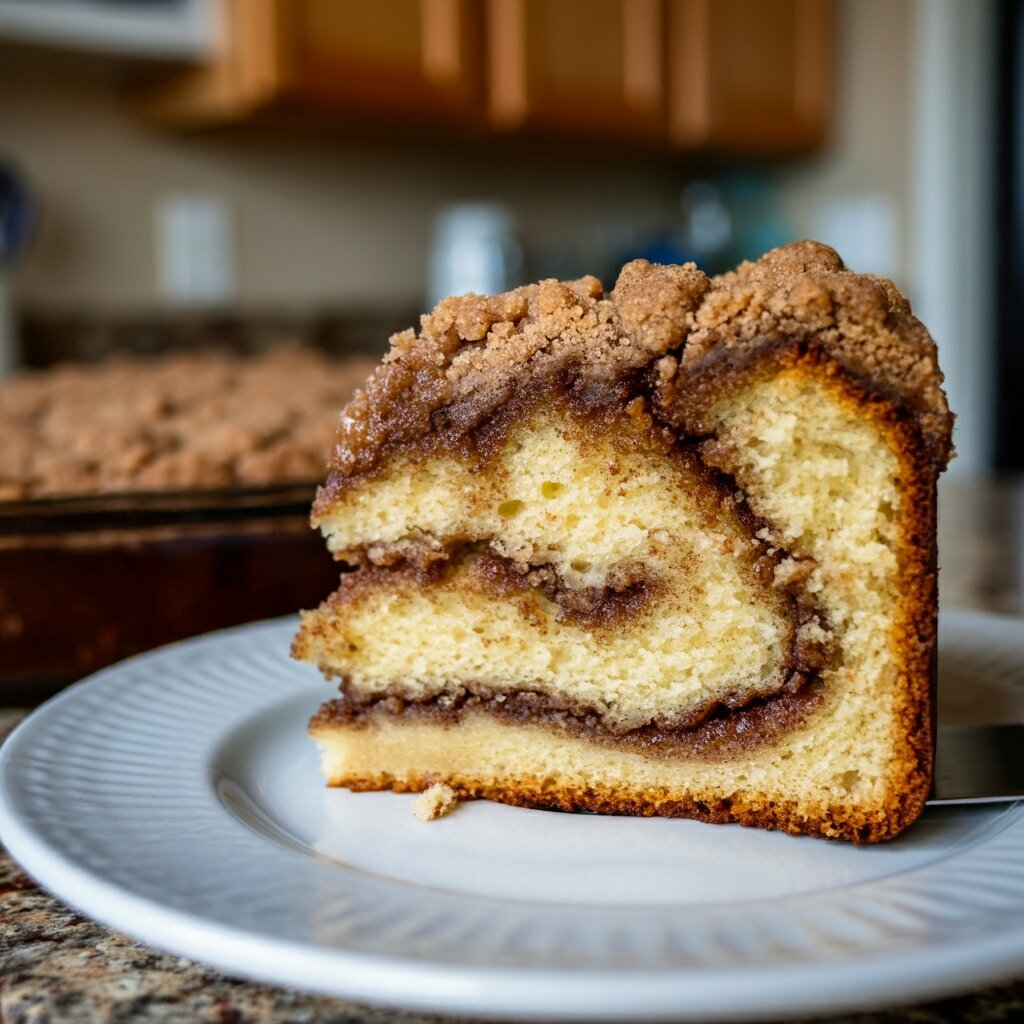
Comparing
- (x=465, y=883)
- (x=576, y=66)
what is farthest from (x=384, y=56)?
(x=465, y=883)

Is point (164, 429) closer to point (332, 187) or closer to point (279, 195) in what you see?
point (279, 195)

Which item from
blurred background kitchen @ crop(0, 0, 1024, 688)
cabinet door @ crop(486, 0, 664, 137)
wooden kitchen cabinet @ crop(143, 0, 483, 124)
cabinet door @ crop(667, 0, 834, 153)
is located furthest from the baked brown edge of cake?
cabinet door @ crop(667, 0, 834, 153)

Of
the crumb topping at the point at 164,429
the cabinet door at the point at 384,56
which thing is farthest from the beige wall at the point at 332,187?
the crumb topping at the point at 164,429

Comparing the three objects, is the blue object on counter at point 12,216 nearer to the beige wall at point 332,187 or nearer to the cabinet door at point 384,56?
the beige wall at point 332,187

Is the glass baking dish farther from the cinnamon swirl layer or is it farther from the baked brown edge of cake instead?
the baked brown edge of cake

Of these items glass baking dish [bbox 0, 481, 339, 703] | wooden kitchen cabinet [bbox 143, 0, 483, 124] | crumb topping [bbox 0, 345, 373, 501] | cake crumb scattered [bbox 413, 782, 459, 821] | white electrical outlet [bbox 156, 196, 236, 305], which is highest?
wooden kitchen cabinet [bbox 143, 0, 483, 124]
